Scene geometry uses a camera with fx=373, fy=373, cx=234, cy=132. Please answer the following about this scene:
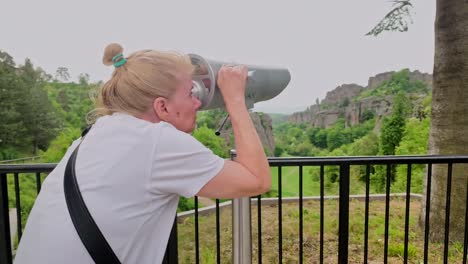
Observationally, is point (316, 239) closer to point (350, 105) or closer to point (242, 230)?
point (242, 230)

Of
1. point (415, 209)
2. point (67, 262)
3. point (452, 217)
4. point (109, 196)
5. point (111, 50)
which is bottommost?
point (415, 209)

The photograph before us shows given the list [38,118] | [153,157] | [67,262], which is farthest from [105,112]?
[38,118]

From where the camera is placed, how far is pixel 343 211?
168 cm

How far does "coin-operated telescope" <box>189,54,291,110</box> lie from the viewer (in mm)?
880

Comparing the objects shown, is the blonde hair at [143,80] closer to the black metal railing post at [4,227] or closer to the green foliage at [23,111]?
the black metal railing post at [4,227]

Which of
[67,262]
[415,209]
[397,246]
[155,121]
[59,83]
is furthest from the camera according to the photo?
[59,83]

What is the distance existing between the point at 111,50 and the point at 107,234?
1.29 ft

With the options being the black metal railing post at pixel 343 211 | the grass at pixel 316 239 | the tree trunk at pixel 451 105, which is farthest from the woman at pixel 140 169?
the tree trunk at pixel 451 105

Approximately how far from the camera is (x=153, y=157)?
27.8 inches

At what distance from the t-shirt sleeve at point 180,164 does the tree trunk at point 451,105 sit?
3.38 metres

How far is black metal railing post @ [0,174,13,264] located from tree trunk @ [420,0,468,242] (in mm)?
3502

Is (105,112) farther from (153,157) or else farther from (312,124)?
(312,124)

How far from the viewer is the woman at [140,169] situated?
0.70 meters

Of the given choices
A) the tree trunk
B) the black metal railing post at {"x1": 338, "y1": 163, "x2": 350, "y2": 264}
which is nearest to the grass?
the tree trunk
